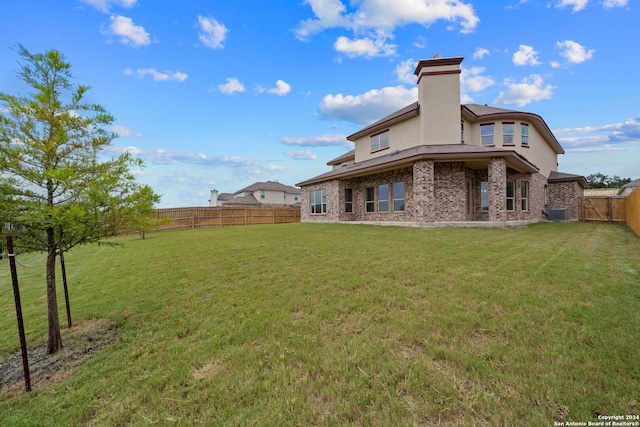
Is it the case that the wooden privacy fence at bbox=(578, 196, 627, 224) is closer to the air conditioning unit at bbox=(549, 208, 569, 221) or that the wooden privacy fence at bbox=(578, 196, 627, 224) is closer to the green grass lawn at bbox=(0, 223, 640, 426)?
the air conditioning unit at bbox=(549, 208, 569, 221)

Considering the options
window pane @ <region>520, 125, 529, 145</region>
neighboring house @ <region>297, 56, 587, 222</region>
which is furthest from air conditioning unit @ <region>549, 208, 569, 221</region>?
window pane @ <region>520, 125, 529, 145</region>

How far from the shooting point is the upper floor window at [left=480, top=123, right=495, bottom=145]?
1777 centimetres

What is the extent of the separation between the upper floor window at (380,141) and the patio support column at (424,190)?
18.2 ft

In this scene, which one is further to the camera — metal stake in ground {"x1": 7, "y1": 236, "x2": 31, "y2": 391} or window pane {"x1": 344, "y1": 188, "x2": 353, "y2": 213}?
window pane {"x1": 344, "y1": 188, "x2": 353, "y2": 213}

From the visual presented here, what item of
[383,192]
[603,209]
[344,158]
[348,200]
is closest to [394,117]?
[383,192]

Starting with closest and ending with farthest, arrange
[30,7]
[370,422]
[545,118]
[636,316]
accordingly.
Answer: [370,422] < [636,316] < [30,7] < [545,118]

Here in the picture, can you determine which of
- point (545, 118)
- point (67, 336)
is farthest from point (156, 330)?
point (545, 118)

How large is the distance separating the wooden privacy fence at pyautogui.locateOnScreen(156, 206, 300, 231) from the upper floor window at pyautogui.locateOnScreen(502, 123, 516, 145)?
18857 millimetres

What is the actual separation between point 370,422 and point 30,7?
9.39 metres

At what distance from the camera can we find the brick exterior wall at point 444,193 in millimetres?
13008

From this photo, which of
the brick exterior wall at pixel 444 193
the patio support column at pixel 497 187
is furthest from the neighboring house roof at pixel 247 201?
the patio support column at pixel 497 187

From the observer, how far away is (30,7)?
5.44 metres

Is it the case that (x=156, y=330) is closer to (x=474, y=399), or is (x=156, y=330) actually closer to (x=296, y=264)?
(x=296, y=264)

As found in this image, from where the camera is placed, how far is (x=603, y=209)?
Answer: 19781 mm
